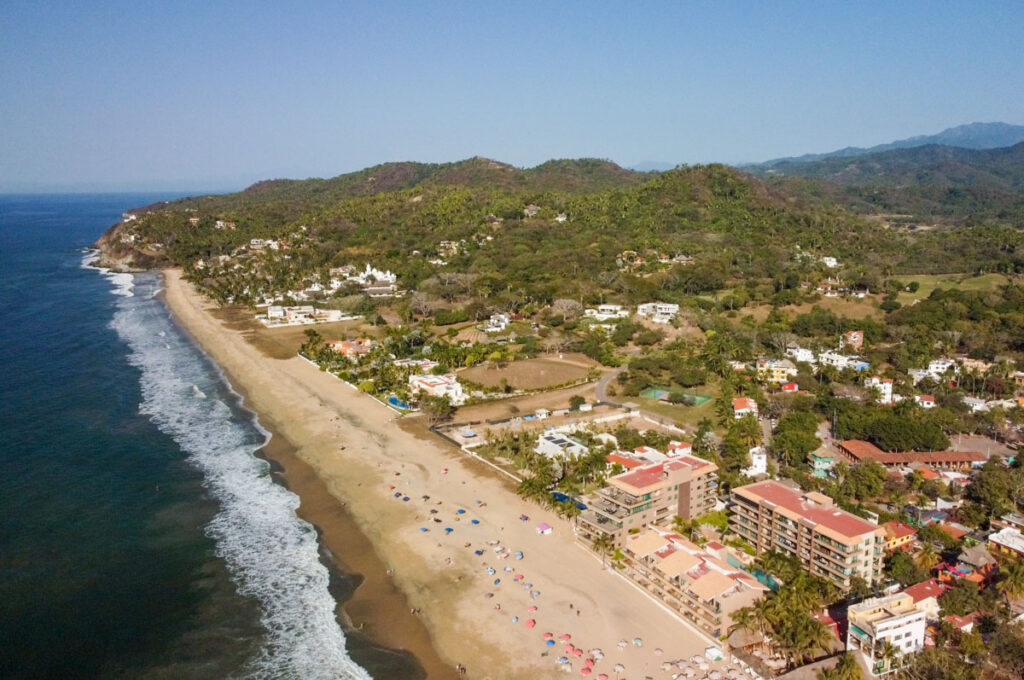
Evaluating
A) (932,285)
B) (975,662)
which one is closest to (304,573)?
(975,662)

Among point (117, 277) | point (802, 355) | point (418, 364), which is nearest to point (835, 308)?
point (802, 355)

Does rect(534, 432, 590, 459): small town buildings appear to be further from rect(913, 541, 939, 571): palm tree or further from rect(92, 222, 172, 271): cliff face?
rect(92, 222, 172, 271): cliff face

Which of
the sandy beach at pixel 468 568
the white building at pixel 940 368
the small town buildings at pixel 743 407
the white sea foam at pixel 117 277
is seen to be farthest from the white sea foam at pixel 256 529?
the white building at pixel 940 368

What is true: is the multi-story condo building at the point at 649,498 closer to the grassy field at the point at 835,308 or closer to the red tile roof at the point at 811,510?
the red tile roof at the point at 811,510

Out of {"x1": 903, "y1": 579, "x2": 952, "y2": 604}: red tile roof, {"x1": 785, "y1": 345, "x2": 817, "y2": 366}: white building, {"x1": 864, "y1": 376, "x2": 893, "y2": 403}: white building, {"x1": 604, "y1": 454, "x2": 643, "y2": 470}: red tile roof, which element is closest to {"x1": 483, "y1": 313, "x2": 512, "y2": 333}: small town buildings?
{"x1": 785, "y1": 345, "x2": 817, "y2": 366}: white building

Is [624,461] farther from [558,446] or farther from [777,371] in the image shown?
[777,371]
